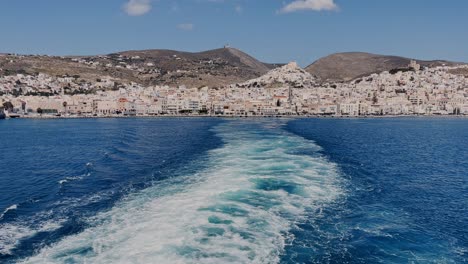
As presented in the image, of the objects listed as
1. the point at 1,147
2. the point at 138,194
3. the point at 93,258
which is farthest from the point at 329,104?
the point at 93,258

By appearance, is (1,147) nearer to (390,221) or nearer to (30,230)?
(30,230)

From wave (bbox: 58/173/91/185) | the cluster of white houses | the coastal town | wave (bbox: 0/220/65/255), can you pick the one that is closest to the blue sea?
wave (bbox: 0/220/65/255)

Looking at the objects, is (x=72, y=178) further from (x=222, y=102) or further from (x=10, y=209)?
(x=222, y=102)

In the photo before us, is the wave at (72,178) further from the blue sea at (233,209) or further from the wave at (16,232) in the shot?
the wave at (16,232)

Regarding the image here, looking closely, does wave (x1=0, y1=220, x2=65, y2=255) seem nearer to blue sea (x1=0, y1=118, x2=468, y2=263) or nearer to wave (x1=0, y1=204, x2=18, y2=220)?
blue sea (x1=0, y1=118, x2=468, y2=263)

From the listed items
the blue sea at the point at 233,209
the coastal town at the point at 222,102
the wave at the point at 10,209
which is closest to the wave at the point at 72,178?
the blue sea at the point at 233,209

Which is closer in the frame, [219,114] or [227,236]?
[227,236]

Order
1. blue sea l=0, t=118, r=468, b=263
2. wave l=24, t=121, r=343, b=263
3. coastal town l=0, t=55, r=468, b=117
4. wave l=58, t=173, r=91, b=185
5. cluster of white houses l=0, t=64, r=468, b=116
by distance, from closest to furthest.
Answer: wave l=24, t=121, r=343, b=263, blue sea l=0, t=118, r=468, b=263, wave l=58, t=173, r=91, b=185, coastal town l=0, t=55, r=468, b=117, cluster of white houses l=0, t=64, r=468, b=116
